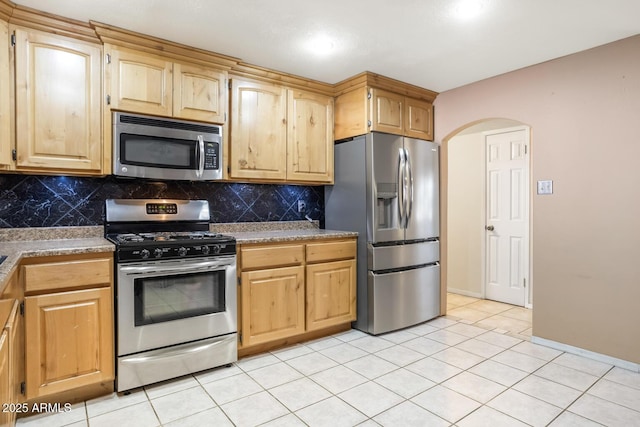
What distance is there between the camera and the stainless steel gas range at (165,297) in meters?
2.29

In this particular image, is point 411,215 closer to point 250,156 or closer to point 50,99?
point 250,156

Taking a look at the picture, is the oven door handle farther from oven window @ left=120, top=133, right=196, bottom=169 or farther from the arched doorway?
the arched doorway

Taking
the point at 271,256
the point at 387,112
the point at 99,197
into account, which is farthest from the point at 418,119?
the point at 99,197

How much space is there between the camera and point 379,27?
8.18 feet

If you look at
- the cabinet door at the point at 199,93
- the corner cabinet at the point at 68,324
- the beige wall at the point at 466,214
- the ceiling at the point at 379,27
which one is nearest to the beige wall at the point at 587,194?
the ceiling at the point at 379,27

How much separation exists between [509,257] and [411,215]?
1.77 meters

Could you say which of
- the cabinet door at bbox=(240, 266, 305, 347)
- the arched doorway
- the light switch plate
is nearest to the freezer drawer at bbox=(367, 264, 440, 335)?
the cabinet door at bbox=(240, 266, 305, 347)

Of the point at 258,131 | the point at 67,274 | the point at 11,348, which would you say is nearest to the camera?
the point at 11,348

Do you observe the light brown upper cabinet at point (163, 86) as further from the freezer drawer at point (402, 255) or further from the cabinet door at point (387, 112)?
the freezer drawer at point (402, 255)

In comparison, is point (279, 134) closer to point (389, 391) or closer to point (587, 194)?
point (389, 391)

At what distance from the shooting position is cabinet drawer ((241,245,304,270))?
2.81 meters

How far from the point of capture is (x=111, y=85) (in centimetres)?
249

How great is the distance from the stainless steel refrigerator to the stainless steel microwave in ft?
4.10

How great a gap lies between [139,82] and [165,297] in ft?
4.89
